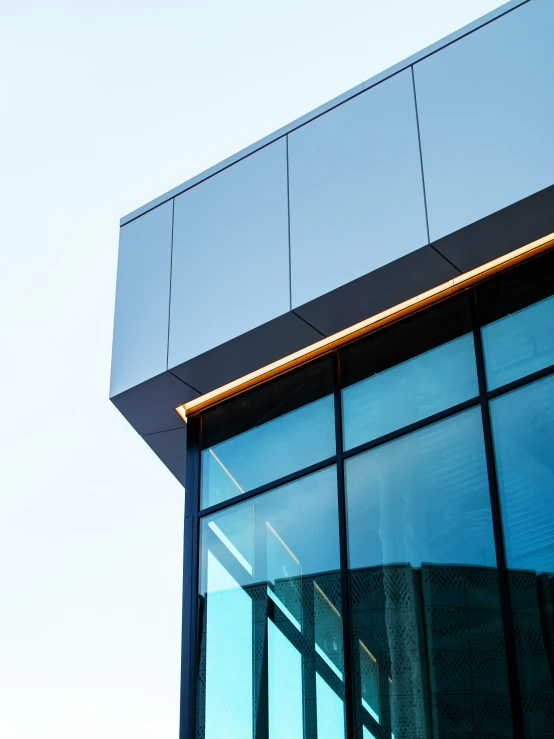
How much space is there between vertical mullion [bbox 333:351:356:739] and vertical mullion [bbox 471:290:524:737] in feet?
4.92

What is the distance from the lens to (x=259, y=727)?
9484 mm

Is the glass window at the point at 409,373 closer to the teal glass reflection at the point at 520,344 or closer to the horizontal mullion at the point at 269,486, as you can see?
the teal glass reflection at the point at 520,344

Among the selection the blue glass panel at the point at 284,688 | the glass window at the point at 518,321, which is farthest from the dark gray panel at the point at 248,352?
the blue glass panel at the point at 284,688

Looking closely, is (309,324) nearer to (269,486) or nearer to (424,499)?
(269,486)

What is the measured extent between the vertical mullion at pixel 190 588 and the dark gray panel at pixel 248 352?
0.74 meters

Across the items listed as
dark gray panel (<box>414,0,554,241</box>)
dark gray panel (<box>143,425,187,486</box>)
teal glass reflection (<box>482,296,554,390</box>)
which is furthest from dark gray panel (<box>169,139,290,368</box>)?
teal glass reflection (<box>482,296,554,390</box>)

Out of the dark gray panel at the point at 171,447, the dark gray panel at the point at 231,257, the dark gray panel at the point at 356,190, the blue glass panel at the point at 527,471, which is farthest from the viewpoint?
the dark gray panel at the point at 171,447

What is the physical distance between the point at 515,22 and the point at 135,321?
5110 mm

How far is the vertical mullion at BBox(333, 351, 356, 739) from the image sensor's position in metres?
8.91

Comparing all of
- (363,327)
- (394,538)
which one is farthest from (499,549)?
(363,327)

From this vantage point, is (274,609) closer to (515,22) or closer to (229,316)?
(229,316)

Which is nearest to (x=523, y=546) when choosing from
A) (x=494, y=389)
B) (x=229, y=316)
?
(x=494, y=389)

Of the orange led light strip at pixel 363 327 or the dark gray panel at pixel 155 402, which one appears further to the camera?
the dark gray panel at pixel 155 402

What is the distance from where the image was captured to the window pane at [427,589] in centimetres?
831
